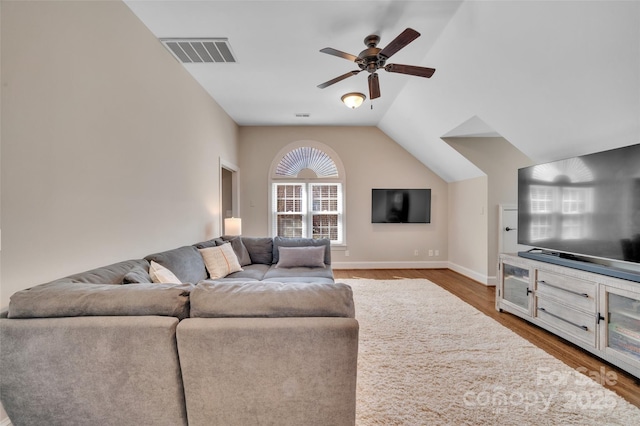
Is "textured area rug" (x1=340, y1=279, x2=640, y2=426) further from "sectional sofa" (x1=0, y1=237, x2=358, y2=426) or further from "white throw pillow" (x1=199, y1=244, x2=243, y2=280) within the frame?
"white throw pillow" (x1=199, y1=244, x2=243, y2=280)

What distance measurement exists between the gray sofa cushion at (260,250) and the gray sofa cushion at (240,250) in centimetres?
8

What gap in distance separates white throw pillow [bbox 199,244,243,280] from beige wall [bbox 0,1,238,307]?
382 mm

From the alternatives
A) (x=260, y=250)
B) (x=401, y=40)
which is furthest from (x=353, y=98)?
(x=260, y=250)

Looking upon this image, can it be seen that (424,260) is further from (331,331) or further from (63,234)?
(63,234)

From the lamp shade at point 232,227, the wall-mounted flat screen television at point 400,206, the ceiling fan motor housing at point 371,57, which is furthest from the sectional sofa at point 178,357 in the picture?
the wall-mounted flat screen television at point 400,206

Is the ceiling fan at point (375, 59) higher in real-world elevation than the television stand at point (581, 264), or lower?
higher

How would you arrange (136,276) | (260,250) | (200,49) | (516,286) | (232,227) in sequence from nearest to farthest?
(136,276), (200,49), (516,286), (260,250), (232,227)

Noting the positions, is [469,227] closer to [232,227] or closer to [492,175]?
[492,175]

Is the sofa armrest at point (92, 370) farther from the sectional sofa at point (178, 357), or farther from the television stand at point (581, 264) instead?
the television stand at point (581, 264)

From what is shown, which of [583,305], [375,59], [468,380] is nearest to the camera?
[468,380]

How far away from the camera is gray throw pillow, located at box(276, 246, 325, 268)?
3479mm

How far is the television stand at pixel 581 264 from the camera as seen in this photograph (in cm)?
199

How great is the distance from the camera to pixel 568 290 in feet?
7.95

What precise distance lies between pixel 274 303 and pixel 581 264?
276 centimetres
